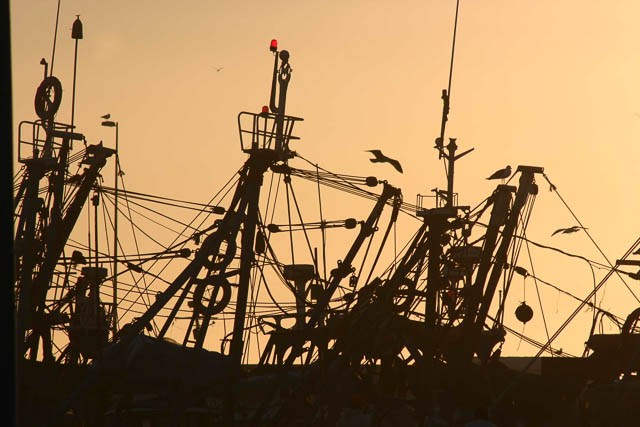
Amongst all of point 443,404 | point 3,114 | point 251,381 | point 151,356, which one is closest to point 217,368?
point 151,356

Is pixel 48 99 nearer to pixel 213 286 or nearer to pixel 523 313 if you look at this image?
pixel 213 286

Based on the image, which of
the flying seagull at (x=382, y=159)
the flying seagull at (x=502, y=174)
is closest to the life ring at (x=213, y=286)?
the flying seagull at (x=382, y=159)

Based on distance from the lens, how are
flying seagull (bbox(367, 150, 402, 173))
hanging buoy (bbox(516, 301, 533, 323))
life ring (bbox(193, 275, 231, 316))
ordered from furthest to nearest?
1. hanging buoy (bbox(516, 301, 533, 323))
2. flying seagull (bbox(367, 150, 402, 173))
3. life ring (bbox(193, 275, 231, 316))

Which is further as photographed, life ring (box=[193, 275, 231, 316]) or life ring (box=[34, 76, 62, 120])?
life ring (box=[34, 76, 62, 120])

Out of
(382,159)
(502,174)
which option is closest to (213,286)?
(382,159)

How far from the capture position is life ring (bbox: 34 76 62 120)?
29.9 m

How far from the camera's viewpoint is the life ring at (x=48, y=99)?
29.9 meters

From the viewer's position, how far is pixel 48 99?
30062mm

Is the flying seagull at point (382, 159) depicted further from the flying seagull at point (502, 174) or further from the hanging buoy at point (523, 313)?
the hanging buoy at point (523, 313)

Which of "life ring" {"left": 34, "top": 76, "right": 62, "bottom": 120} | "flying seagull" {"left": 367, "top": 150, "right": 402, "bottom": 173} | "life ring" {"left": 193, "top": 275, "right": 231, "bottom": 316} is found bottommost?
"life ring" {"left": 193, "top": 275, "right": 231, "bottom": 316}

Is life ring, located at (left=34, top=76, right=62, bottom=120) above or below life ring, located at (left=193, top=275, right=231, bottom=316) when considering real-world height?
above

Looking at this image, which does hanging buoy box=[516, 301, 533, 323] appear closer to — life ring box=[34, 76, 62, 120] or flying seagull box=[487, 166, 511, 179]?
flying seagull box=[487, 166, 511, 179]

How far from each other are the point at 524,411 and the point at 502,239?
23.8 ft

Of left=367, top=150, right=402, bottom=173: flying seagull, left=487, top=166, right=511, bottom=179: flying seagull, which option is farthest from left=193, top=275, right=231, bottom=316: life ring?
left=487, top=166, right=511, bottom=179: flying seagull
